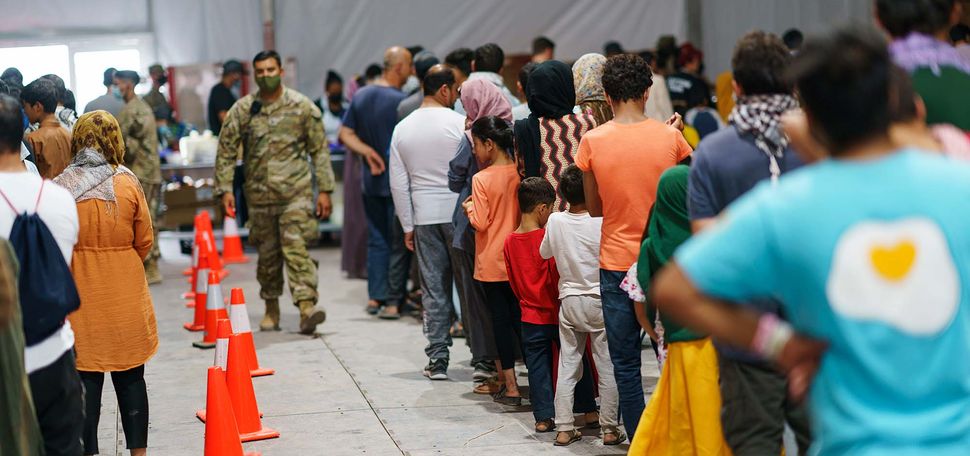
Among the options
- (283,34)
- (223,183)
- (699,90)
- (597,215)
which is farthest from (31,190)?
(283,34)

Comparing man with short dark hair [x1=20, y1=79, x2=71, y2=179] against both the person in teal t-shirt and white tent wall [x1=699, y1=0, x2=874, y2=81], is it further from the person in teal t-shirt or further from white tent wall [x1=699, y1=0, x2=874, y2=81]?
white tent wall [x1=699, y1=0, x2=874, y2=81]

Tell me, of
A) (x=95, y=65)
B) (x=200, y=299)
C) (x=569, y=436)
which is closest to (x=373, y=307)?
(x=200, y=299)

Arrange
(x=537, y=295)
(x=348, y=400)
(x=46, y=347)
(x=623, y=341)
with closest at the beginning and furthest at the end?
1. (x=46, y=347)
2. (x=623, y=341)
3. (x=537, y=295)
4. (x=348, y=400)

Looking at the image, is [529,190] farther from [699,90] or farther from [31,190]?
[699,90]

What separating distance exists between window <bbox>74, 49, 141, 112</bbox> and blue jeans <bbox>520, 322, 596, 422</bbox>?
42.8 ft

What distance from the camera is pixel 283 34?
16641 mm

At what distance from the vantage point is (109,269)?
536 centimetres

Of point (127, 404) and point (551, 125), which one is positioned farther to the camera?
point (551, 125)

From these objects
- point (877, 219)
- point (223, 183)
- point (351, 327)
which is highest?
point (877, 219)

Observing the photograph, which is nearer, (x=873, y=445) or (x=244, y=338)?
(x=873, y=445)

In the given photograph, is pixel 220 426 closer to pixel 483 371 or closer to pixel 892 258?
pixel 483 371

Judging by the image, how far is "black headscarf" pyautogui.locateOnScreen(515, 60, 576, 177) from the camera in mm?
6344

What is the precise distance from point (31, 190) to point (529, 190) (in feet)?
8.67

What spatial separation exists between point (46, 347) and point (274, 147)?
A: 4.72 m
